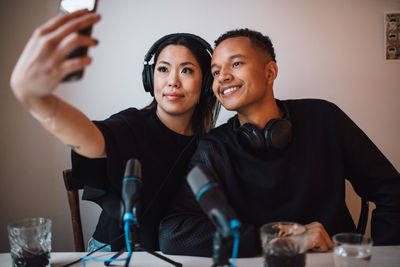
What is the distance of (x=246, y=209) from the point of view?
121 centimetres

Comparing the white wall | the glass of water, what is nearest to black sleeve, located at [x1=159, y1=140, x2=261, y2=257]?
the glass of water

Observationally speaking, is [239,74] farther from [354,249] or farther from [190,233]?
[354,249]

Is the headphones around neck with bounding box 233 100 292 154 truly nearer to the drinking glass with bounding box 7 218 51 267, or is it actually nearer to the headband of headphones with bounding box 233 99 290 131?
the headband of headphones with bounding box 233 99 290 131

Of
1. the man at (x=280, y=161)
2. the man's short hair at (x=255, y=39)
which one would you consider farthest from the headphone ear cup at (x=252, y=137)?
the man's short hair at (x=255, y=39)

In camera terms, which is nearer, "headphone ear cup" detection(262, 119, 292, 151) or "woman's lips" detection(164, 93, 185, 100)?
"headphone ear cup" detection(262, 119, 292, 151)

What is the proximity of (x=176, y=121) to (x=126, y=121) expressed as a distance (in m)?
0.28

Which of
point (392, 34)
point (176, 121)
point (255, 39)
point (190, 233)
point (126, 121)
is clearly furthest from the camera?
point (392, 34)

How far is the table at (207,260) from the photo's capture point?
2.82 feet

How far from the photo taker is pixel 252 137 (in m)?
1.20

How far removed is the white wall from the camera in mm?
1733

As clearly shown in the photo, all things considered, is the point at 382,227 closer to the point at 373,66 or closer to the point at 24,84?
the point at 373,66

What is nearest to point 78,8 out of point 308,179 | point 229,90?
point 229,90

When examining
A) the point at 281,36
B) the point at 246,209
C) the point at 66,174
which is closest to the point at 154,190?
the point at 246,209

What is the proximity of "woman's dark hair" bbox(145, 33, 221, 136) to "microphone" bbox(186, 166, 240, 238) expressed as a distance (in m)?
0.88
